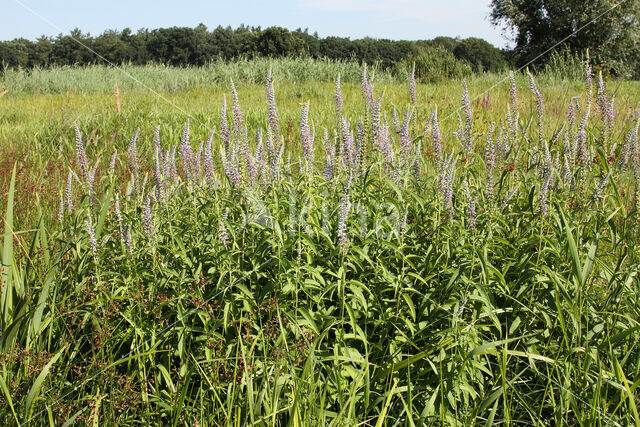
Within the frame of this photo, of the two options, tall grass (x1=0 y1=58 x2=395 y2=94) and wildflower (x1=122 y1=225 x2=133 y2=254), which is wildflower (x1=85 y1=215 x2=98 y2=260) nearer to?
wildflower (x1=122 y1=225 x2=133 y2=254)

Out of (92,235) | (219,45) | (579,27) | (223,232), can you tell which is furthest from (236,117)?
(219,45)

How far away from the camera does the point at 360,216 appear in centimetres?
285

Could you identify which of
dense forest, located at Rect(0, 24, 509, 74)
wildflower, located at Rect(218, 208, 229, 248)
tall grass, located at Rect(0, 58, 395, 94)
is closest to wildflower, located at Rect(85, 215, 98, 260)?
wildflower, located at Rect(218, 208, 229, 248)

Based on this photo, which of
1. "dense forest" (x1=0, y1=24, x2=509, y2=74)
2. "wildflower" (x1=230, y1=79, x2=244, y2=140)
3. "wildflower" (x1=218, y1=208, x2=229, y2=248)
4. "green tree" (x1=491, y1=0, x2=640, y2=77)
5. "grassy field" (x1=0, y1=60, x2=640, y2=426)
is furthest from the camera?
"dense forest" (x1=0, y1=24, x2=509, y2=74)

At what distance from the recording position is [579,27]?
98.3 ft

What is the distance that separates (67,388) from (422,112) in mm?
7304

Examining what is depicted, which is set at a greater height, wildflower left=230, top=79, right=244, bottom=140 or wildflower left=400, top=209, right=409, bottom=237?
wildflower left=230, top=79, right=244, bottom=140

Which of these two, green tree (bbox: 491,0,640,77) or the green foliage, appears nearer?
the green foliage

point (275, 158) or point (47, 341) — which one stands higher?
point (275, 158)

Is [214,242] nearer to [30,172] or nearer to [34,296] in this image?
[34,296]

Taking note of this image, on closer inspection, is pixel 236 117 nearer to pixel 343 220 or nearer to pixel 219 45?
pixel 343 220

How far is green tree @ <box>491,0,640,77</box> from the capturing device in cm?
2936

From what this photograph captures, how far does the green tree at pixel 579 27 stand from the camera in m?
29.4

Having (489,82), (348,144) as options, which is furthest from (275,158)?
(489,82)
